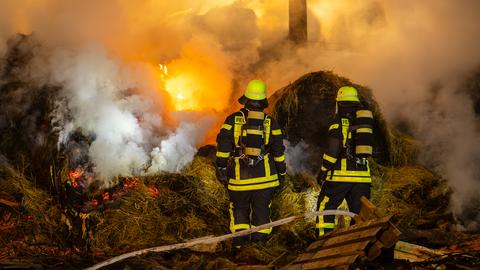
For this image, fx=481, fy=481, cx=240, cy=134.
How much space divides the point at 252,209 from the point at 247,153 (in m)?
0.84

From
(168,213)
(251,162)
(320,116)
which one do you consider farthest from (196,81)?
(251,162)

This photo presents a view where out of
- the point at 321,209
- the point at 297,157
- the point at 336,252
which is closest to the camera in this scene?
the point at 336,252

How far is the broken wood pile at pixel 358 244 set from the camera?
175 inches

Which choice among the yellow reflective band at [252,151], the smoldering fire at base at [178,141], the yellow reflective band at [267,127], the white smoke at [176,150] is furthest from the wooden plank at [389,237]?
the white smoke at [176,150]

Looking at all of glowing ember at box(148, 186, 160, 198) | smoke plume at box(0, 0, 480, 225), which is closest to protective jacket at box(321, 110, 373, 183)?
smoke plume at box(0, 0, 480, 225)

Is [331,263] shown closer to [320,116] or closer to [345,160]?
[345,160]

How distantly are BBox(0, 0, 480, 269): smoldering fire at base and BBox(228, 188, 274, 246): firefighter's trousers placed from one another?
18 centimetres

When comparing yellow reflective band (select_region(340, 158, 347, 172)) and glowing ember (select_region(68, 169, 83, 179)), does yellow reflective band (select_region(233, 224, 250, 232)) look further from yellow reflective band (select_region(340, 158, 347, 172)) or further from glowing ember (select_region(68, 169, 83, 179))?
glowing ember (select_region(68, 169, 83, 179))

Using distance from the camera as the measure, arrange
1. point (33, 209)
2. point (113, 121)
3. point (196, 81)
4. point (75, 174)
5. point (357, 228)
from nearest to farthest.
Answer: point (357, 228)
point (33, 209)
point (75, 174)
point (113, 121)
point (196, 81)

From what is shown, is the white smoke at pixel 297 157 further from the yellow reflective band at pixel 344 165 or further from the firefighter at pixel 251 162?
the yellow reflective band at pixel 344 165

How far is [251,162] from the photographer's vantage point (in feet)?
21.4

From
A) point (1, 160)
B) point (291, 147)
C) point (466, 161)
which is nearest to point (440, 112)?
point (466, 161)

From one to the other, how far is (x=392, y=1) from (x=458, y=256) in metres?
9.73

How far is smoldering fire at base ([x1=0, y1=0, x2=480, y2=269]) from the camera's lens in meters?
6.91
